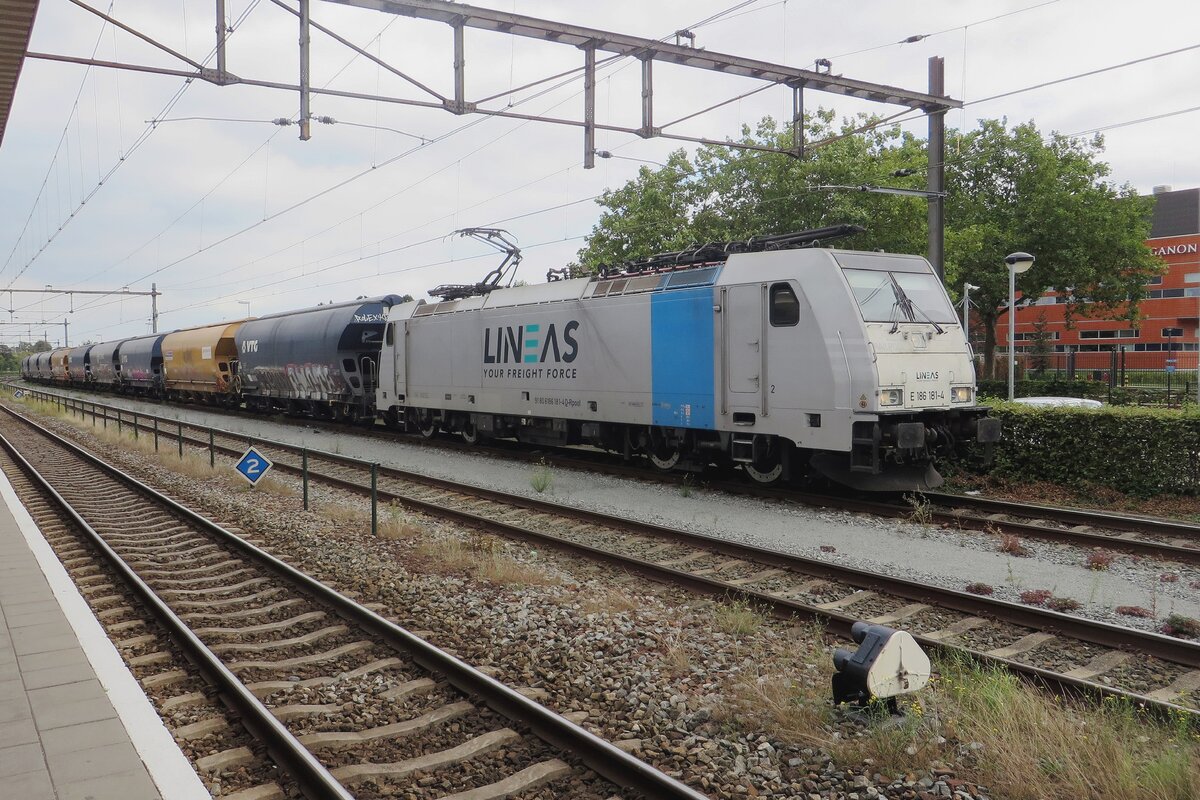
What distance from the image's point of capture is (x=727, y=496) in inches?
491

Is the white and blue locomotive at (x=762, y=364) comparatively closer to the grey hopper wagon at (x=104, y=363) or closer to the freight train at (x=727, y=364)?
the freight train at (x=727, y=364)

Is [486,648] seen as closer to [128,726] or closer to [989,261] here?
[128,726]

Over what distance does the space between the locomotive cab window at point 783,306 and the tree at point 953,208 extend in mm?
13476

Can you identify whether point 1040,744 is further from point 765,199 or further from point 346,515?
point 765,199

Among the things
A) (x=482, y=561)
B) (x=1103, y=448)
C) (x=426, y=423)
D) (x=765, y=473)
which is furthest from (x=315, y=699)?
(x=426, y=423)

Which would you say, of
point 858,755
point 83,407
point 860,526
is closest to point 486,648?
point 858,755

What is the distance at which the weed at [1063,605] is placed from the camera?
22.9ft

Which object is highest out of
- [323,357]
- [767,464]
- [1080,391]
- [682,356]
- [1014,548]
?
[323,357]

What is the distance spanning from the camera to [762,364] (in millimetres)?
11602

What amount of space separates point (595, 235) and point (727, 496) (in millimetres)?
21917

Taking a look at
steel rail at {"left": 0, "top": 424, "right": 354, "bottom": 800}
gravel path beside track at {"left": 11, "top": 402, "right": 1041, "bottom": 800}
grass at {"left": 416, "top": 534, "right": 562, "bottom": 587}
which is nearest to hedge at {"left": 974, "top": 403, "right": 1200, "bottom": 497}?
gravel path beside track at {"left": 11, "top": 402, "right": 1041, "bottom": 800}

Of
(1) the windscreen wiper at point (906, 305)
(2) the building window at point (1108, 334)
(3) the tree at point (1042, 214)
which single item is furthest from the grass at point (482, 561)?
(2) the building window at point (1108, 334)

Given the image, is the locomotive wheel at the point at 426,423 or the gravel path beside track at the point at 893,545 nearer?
the gravel path beside track at the point at 893,545

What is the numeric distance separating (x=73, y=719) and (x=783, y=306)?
923 cm
